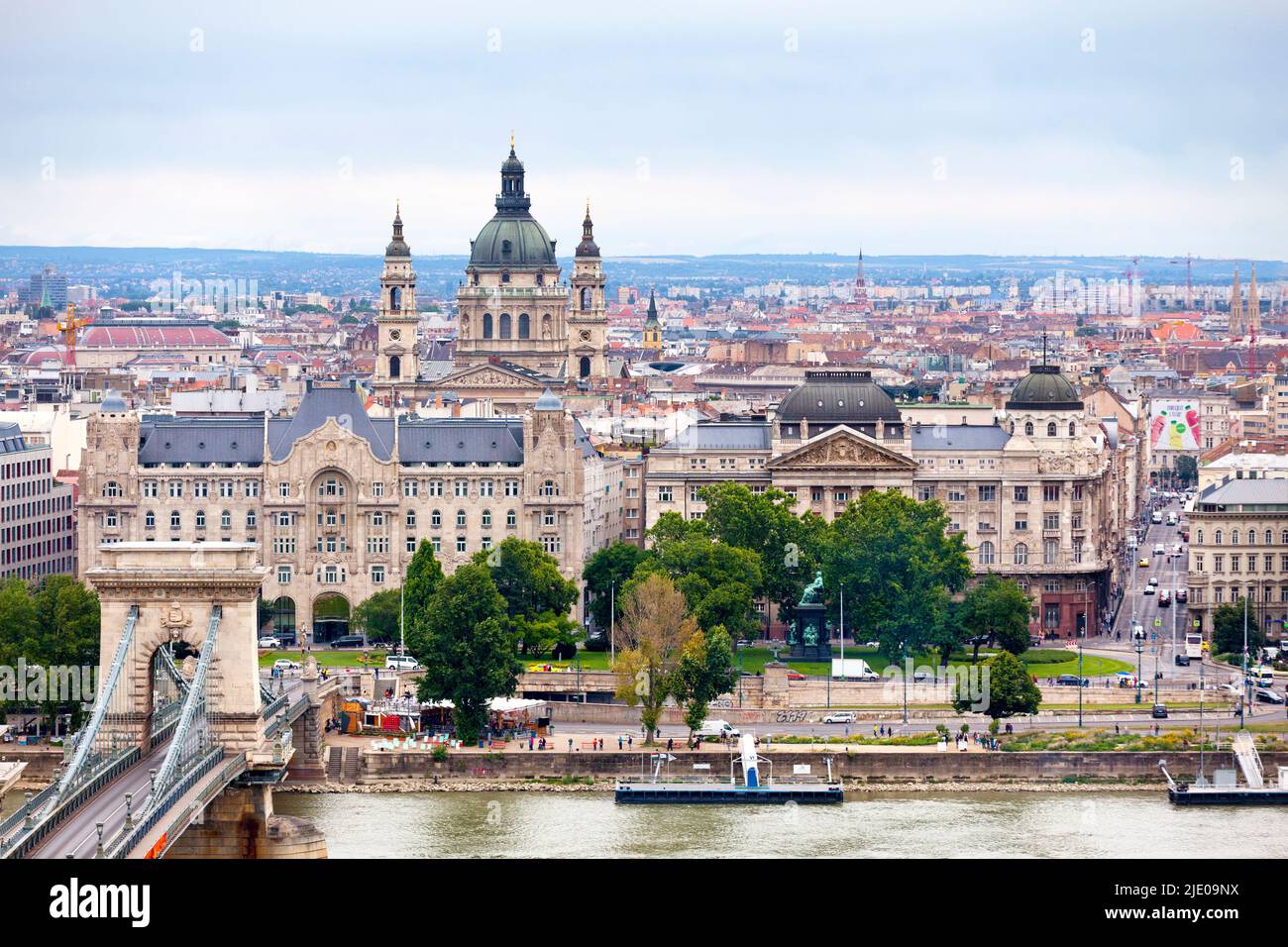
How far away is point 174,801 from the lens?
39062 millimetres

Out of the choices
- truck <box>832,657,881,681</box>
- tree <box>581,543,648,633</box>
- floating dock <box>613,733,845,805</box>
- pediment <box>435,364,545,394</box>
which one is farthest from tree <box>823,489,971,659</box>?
pediment <box>435,364,545,394</box>

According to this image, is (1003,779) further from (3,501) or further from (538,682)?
(3,501)

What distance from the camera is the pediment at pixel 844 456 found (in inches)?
3177

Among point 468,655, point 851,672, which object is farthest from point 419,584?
point 468,655

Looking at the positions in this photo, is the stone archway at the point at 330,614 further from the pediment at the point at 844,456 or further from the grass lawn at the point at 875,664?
the pediment at the point at 844,456

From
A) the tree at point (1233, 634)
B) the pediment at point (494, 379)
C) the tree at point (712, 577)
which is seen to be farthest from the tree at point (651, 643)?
the pediment at point (494, 379)

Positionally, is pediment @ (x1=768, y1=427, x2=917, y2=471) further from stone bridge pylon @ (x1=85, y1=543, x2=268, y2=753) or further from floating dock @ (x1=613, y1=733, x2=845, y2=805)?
stone bridge pylon @ (x1=85, y1=543, x2=268, y2=753)

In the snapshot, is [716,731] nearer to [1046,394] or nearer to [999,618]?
[999,618]

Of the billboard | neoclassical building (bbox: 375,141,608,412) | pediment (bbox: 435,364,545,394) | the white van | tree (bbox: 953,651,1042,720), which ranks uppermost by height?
neoclassical building (bbox: 375,141,608,412)

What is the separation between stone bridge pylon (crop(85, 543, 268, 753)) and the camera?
144 ft

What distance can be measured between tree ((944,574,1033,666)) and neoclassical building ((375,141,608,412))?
4315 cm

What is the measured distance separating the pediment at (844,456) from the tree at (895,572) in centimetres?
668

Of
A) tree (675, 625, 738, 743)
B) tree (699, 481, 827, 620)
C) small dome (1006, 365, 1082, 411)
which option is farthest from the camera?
small dome (1006, 365, 1082, 411)
